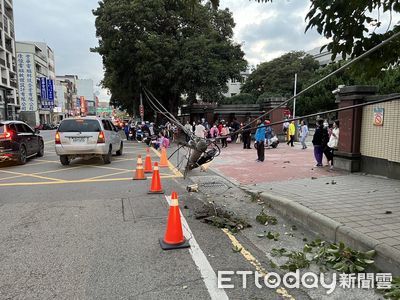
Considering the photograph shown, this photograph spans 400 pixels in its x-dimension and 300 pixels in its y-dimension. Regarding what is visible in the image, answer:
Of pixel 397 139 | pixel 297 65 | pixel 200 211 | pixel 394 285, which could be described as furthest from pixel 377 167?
pixel 297 65

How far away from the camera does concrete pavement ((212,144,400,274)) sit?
14.6ft

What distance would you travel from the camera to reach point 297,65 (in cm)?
5472

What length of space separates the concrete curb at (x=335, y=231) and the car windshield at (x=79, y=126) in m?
7.77

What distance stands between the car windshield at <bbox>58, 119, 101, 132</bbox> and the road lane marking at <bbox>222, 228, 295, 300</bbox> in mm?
8477

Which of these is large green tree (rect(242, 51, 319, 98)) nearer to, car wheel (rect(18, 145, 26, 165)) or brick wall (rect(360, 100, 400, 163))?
car wheel (rect(18, 145, 26, 165))

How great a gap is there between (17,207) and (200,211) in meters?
3.64

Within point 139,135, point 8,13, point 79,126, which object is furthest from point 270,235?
point 8,13

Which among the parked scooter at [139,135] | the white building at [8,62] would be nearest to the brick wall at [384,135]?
the parked scooter at [139,135]

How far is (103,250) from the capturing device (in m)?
4.68

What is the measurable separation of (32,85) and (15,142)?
62.0 metres

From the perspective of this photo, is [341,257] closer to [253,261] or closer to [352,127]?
[253,261]

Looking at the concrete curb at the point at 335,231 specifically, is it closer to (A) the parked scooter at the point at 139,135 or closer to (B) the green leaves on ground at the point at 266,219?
(B) the green leaves on ground at the point at 266,219

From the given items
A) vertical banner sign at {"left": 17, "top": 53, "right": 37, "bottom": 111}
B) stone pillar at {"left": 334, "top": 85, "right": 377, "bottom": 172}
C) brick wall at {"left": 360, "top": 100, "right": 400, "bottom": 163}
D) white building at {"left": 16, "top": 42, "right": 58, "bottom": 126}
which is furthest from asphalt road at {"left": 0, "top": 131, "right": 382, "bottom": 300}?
vertical banner sign at {"left": 17, "top": 53, "right": 37, "bottom": 111}

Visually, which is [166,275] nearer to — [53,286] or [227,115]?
[53,286]
